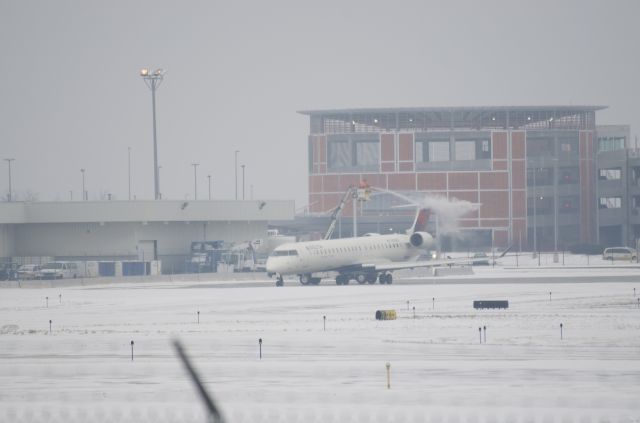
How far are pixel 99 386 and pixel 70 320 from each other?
23.7 m

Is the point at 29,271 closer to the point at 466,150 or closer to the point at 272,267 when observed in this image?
the point at 272,267

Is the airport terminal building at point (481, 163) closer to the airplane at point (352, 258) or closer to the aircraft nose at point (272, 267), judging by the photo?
the airplane at point (352, 258)

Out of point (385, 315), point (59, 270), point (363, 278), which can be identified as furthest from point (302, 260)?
point (385, 315)

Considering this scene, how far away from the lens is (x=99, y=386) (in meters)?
30.6

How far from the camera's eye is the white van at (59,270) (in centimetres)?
9401

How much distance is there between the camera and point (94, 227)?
105 metres

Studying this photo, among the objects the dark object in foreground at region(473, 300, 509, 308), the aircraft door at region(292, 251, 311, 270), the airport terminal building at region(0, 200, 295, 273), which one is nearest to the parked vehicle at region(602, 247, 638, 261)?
the airport terminal building at region(0, 200, 295, 273)

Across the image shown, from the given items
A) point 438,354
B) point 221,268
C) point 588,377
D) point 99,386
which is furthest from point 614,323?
point 221,268

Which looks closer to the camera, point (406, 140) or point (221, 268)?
point (221, 268)

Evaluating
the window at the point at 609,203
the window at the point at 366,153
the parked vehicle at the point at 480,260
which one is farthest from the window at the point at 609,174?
the parked vehicle at the point at 480,260

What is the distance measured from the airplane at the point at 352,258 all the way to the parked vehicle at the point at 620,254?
35538 millimetres

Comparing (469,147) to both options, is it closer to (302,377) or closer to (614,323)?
(614,323)

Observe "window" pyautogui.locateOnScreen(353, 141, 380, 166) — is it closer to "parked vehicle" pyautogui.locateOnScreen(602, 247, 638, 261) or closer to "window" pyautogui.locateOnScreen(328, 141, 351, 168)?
"window" pyautogui.locateOnScreen(328, 141, 351, 168)

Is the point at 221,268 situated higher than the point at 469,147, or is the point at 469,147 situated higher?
the point at 469,147
